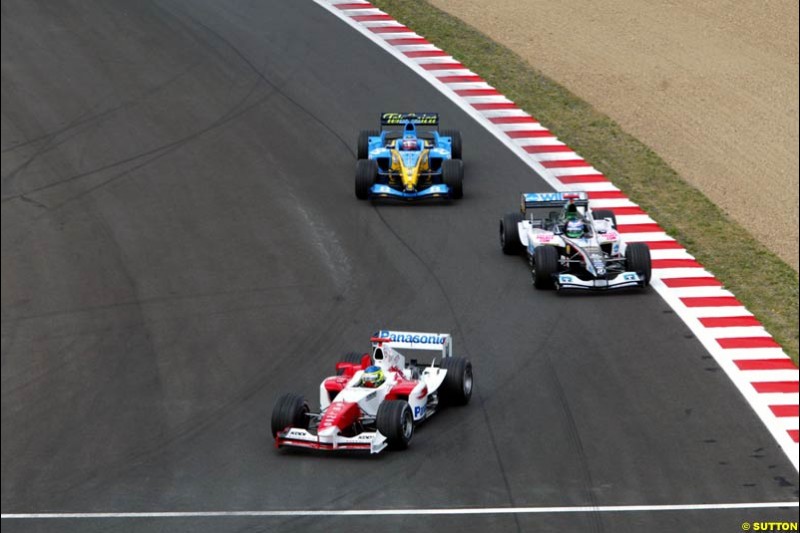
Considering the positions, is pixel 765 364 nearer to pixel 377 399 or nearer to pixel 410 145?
pixel 377 399

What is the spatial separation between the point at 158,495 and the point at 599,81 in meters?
20.5

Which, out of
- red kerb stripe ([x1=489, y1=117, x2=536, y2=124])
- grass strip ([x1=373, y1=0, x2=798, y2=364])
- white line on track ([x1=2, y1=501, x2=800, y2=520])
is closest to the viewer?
white line on track ([x1=2, y1=501, x2=800, y2=520])

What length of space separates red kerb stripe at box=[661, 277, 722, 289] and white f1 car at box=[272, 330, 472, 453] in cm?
548

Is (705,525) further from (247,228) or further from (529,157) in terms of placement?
(529,157)

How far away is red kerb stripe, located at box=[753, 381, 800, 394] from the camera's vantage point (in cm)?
1981

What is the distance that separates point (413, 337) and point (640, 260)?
17.3 feet

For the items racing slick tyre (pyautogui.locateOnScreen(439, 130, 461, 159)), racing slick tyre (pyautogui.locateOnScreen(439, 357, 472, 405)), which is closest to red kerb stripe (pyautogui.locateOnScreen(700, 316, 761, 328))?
racing slick tyre (pyautogui.locateOnScreen(439, 357, 472, 405))

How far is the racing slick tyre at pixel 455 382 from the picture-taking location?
19062 millimetres

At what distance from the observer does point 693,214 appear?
89.1 feet

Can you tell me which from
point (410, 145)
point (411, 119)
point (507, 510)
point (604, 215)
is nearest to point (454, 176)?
point (410, 145)

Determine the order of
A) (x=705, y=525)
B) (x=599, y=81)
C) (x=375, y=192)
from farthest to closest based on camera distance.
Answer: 1. (x=599, y=81)
2. (x=375, y=192)
3. (x=705, y=525)

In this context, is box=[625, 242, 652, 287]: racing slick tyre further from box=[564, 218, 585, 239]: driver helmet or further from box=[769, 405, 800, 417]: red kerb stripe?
box=[769, 405, 800, 417]: red kerb stripe

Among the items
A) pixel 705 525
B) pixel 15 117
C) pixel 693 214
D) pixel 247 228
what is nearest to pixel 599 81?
pixel 693 214

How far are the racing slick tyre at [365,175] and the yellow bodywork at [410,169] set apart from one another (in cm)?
43
